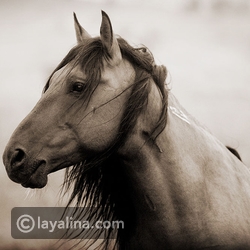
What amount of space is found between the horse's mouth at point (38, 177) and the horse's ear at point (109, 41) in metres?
0.43

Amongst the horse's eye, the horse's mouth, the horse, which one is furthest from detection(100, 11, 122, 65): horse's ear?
the horse's mouth

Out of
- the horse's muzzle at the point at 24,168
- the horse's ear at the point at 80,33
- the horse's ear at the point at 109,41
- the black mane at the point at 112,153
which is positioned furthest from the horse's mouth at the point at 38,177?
the horse's ear at the point at 80,33

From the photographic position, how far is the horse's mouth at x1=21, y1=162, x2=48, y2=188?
1322 millimetres

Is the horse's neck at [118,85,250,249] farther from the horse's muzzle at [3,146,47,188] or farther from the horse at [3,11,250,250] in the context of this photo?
the horse's muzzle at [3,146,47,188]

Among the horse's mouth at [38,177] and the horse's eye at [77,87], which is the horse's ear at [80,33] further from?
the horse's mouth at [38,177]

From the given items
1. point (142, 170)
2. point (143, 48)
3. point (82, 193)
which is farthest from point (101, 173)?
point (143, 48)

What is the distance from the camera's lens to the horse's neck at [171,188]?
1.38 meters

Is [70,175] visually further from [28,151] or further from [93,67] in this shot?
[93,67]

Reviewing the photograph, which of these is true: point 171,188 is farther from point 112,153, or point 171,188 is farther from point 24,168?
point 24,168

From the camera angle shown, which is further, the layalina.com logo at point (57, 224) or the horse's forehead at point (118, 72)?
the layalina.com logo at point (57, 224)

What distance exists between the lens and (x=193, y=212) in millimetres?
1382

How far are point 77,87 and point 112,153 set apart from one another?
0.82ft

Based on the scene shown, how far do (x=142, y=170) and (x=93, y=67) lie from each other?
1.27 feet

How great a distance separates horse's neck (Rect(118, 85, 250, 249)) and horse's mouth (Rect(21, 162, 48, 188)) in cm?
28
